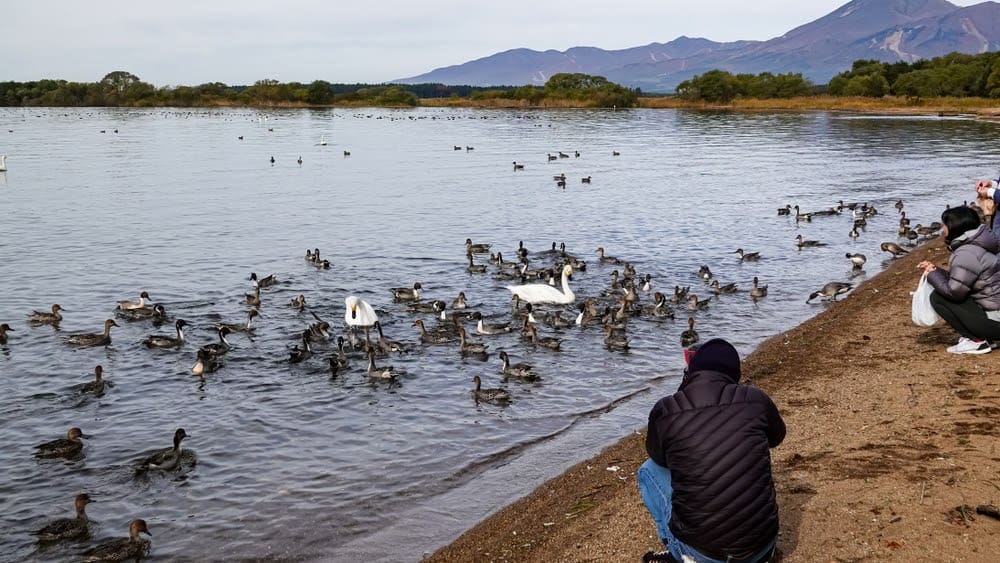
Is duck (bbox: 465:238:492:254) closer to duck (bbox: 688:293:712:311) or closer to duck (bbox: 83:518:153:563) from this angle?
duck (bbox: 688:293:712:311)

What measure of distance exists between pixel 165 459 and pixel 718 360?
8851mm

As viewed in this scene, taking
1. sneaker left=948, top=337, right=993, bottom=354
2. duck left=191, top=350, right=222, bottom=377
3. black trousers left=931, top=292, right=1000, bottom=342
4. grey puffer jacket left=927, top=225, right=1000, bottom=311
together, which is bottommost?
duck left=191, top=350, right=222, bottom=377

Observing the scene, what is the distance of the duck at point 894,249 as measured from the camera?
26609mm

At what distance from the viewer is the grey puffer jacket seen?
36.6ft

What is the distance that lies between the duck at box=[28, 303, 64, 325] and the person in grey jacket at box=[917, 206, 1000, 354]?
17.9 metres

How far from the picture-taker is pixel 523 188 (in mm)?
44344

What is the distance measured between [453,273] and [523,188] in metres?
19.8

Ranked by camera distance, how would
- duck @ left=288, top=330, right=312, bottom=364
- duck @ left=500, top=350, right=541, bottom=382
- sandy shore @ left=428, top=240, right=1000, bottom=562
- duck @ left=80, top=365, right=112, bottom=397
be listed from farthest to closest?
duck @ left=288, top=330, right=312, bottom=364
duck @ left=500, top=350, right=541, bottom=382
duck @ left=80, top=365, right=112, bottom=397
sandy shore @ left=428, top=240, right=1000, bottom=562

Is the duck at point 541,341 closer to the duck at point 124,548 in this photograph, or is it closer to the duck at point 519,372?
the duck at point 519,372

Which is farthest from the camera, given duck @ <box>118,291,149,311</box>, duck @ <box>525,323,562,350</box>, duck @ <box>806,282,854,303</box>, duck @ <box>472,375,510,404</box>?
duck @ <box>806,282,854,303</box>

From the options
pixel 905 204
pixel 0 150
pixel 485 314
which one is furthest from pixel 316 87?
pixel 485 314

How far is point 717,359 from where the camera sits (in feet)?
20.1

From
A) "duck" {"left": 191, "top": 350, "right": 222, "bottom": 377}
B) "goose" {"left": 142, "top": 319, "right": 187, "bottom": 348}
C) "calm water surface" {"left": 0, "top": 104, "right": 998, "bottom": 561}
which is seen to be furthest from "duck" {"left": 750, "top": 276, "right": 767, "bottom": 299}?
"goose" {"left": 142, "top": 319, "right": 187, "bottom": 348}

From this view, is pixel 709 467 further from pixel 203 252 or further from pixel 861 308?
pixel 203 252
